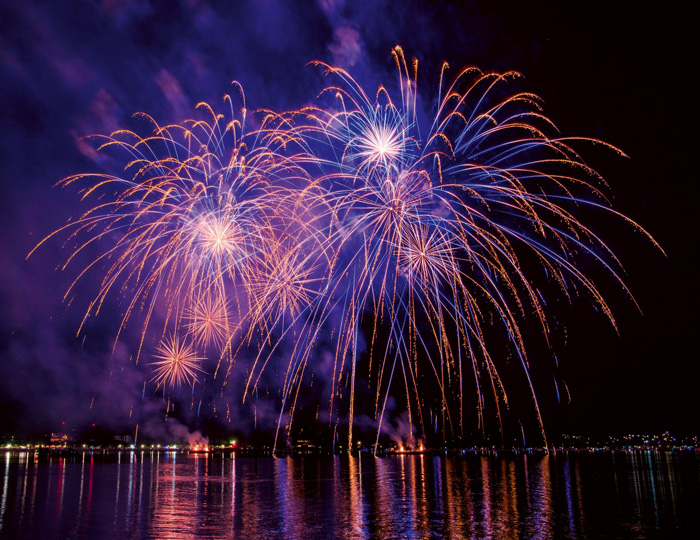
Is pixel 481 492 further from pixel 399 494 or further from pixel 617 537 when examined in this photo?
pixel 617 537

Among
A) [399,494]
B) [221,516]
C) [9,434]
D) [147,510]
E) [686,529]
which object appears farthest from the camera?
[9,434]

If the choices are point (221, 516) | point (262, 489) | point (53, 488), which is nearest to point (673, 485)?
point (262, 489)

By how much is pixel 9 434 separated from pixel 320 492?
645ft

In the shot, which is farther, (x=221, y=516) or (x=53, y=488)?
(x=53, y=488)

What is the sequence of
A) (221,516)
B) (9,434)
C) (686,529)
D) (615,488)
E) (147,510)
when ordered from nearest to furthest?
1. (686,529)
2. (221,516)
3. (147,510)
4. (615,488)
5. (9,434)

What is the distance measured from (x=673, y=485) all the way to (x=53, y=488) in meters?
40.4

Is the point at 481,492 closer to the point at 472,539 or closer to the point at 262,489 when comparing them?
the point at 262,489

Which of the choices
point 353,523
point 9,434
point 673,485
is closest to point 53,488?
point 353,523

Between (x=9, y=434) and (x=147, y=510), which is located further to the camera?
(x=9, y=434)

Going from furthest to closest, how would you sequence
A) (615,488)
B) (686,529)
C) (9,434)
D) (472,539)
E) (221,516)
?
(9,434) < (615,488) < (221,516) < (686,529) < (472,539)

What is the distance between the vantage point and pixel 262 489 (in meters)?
35.7

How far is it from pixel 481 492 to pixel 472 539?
16.8m

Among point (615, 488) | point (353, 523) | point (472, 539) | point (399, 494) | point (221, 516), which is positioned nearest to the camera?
point (472, 539)

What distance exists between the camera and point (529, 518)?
68.0 ft
